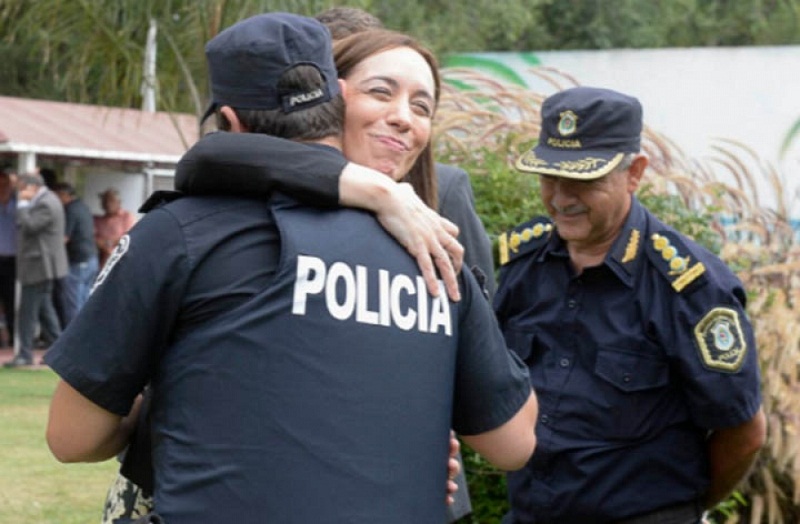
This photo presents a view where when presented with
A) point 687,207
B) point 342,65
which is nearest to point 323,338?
point 342,65

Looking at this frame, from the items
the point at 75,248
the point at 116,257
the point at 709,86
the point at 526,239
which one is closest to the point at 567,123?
the point at 526,239

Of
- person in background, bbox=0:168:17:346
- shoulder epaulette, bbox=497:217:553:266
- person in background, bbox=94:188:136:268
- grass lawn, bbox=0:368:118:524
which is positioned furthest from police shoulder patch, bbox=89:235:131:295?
person in background, bbox=94:188:136:268

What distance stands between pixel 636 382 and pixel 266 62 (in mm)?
1489

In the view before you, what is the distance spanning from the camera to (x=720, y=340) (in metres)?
3.58

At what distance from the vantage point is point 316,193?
251 cm

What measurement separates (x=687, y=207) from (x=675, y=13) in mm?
32366

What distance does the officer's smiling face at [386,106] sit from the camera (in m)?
3.19

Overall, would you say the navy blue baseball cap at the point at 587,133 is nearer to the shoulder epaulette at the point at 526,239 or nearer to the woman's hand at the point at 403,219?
the shoulder epaulette at the point at 526,239

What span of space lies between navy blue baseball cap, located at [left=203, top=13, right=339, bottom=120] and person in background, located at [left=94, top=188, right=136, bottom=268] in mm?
15459

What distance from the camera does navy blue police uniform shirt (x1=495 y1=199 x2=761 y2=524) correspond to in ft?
11.9

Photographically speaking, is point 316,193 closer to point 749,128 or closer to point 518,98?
point 518,98

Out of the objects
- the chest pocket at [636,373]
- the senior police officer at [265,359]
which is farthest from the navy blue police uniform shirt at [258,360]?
the chest pocket at [636,373]

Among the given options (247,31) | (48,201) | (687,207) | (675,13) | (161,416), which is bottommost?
(675,13)

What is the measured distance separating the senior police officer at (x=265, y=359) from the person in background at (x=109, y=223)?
15.6 meters
